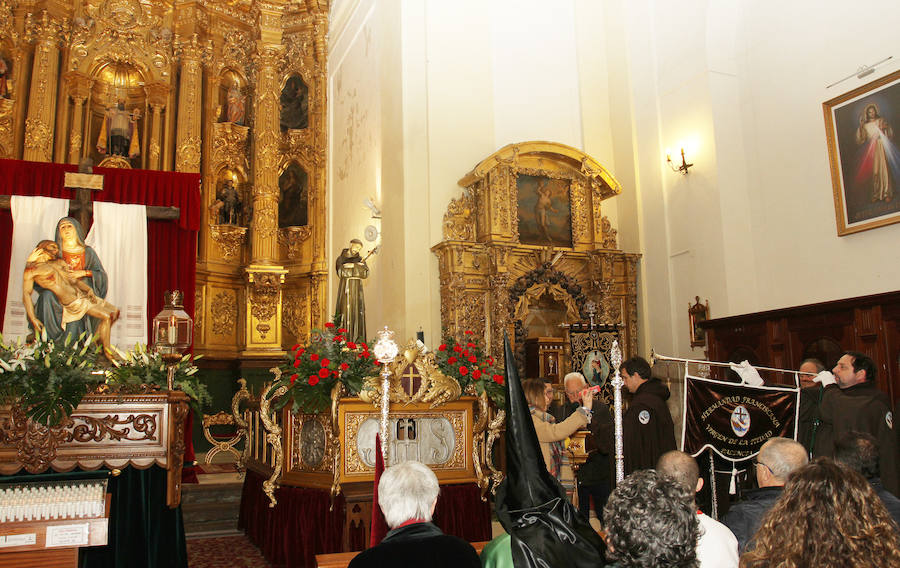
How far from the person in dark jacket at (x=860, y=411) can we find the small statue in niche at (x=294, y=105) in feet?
43.1

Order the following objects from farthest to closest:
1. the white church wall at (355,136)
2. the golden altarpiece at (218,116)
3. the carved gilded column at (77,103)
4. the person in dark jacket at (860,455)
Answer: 1. the carved gilded column at (77,103)
2. the golden altarpiece at (218,116)
3. the white church wall at (355,136)
4. the person in dark jacket at (860,455)

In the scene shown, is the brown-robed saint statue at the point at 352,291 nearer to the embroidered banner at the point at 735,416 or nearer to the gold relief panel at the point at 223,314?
the gold relief panel at the point at 223,314

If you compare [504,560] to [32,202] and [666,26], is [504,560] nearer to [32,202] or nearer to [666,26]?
[32,202]

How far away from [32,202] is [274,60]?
796 cm

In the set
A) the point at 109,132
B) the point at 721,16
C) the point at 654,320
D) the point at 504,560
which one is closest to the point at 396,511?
the point at 504,560

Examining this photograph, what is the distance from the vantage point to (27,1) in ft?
47.0

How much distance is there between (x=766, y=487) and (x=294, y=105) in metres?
15.2

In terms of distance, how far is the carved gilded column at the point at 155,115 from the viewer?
49.5ft

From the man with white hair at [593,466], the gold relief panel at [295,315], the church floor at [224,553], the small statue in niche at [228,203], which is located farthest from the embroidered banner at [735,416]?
the small statue in niche at [228,203]

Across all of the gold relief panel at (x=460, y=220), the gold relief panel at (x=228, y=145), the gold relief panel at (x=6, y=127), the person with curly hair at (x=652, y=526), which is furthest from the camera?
the gold relief panel at (x=228, y=145)

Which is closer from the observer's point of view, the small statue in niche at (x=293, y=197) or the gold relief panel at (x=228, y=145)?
the gold relief panel at (x=228, y=145)

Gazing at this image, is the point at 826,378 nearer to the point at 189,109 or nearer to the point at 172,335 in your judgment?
the point at 172,335

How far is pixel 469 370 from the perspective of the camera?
6.96 metres

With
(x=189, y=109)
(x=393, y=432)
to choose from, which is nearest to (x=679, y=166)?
(x=393, y=432)
